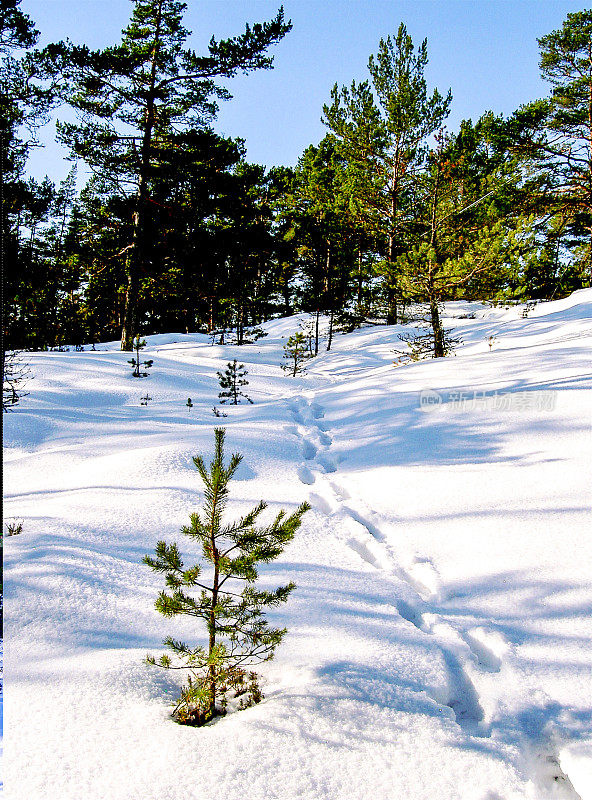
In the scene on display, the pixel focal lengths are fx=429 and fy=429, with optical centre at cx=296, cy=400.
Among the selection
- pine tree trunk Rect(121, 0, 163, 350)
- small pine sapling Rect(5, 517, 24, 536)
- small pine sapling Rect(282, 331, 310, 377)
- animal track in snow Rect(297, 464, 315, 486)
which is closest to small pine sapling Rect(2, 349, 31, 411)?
small pine sapling Rect(5, 517, 24, 536)

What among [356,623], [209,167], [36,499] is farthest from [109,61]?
[356,623]

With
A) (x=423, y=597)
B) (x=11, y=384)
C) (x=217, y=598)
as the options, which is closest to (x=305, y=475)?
(x=423, y=597)

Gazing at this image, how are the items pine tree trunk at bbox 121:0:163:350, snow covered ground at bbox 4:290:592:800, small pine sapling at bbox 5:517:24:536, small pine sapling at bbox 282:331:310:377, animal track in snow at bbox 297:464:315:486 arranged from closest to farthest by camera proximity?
snow covered ground at bbox 4:290:592:800, small pine sapling at bbox 5:517:24:536, animal track in snow at bbox 297:464:315:486, small pine sapling at bbox 282:331:310:377, pine tree trunk at bbox 121:0:163:350

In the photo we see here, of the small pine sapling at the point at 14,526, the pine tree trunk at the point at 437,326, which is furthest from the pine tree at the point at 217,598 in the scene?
the pine tree trunk at the point at 437,326

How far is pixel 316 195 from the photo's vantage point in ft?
65.8

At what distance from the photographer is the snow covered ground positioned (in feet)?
5.20

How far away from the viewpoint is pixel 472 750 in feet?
5.65

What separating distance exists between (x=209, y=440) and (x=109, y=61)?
15.0 metres

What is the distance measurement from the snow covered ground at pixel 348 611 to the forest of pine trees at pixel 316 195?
6.15 meters

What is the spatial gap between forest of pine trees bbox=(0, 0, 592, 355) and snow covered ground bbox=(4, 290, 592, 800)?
6149 millimetres

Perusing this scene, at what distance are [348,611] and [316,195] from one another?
2056 cm

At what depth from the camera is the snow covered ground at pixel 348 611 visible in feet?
5.20

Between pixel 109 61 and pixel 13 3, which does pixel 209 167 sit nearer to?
pixel 109 61

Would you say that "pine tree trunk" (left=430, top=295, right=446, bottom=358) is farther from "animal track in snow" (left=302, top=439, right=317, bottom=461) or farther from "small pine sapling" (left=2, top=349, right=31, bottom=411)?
"small pine sapling" (left=2, top=349, right=31, bottom=411)
